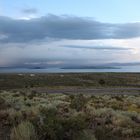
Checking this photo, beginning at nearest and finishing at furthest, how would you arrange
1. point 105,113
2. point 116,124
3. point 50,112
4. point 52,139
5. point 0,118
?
point 52,139, point 50,112, point 116,124, point 0,118, point 105,113

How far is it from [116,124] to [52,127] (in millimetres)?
4820

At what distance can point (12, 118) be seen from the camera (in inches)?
623

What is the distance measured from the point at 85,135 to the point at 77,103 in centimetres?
1031

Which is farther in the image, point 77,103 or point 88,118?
point 77,103

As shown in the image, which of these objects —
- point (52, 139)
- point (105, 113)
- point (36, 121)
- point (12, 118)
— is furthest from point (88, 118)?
point (52, 139)

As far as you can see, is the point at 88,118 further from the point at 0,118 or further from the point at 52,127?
the point at 52,127

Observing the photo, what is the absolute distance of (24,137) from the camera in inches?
415

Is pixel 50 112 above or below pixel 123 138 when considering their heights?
above

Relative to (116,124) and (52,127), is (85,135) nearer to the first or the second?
(52,127)

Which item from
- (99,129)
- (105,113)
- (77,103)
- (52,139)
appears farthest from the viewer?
(77,103)

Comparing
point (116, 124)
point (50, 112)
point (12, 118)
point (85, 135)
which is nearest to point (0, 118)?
point (12, 118)

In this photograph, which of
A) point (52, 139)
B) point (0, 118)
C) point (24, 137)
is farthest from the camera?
point (0, 118)

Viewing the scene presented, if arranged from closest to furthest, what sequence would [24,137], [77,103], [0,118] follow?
[24,137], [0,118], [77,103]

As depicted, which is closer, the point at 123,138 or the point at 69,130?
the point at 69,130
